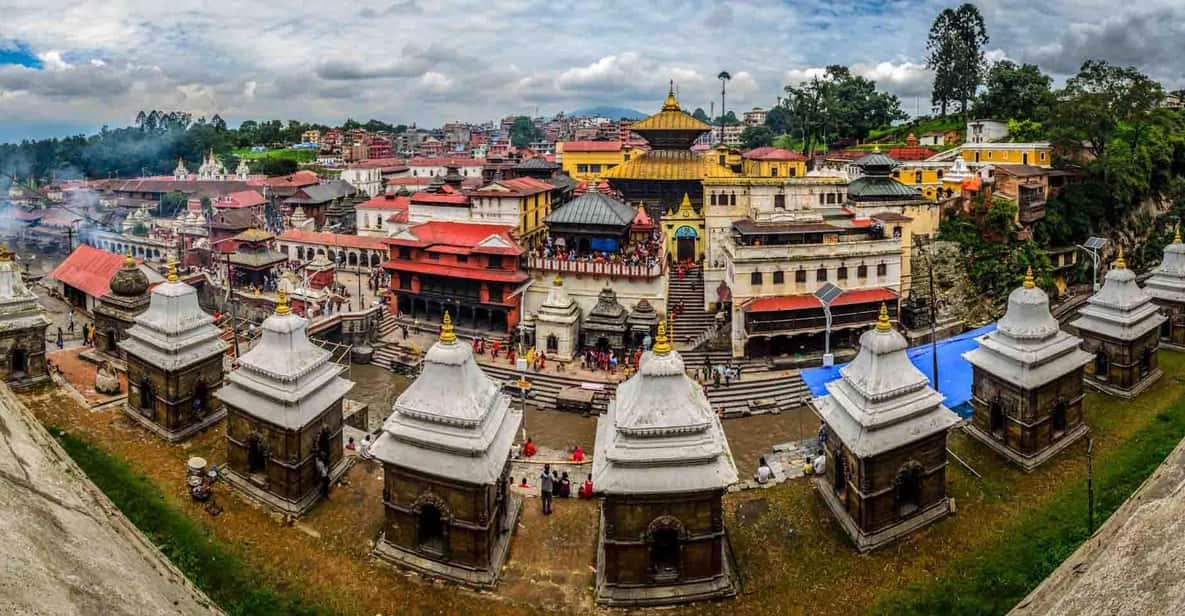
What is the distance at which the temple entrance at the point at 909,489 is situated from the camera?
15.1 meters

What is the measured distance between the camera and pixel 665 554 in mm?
13867

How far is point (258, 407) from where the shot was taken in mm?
16406

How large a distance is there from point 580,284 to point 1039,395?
1999 cm

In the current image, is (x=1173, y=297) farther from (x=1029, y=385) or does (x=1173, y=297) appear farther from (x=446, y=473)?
(x=446, y=473)

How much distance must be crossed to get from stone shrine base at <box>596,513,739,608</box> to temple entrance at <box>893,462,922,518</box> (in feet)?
13.1

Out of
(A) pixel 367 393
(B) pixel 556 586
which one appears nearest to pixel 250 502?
(B) pixel 556 586

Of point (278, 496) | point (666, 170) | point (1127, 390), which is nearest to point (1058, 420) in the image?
point (1127, 390)

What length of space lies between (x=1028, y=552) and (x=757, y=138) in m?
79.0

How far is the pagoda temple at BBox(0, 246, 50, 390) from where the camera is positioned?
21.5 m

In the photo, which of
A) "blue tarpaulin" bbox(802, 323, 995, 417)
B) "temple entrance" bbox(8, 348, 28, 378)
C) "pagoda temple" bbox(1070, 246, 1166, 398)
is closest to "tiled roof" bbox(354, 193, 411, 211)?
"temple entrance" bbox(8, 348, 28, 378)

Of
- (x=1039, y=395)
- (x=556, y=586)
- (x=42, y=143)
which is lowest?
(x=556, y=586)

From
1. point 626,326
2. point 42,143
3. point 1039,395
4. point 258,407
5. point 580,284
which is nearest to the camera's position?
point 258,407

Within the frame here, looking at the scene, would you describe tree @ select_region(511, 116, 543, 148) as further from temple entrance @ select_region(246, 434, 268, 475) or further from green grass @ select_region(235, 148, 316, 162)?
temple entrance @ select_region(246, 434, 268, 475)

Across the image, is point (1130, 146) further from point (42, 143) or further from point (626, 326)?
point (42, 143)
